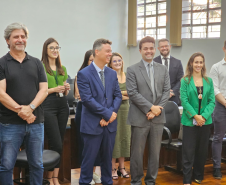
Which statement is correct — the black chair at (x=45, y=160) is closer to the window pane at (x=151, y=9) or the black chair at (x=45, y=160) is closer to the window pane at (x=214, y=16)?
the window pane at (x=214, y=16)

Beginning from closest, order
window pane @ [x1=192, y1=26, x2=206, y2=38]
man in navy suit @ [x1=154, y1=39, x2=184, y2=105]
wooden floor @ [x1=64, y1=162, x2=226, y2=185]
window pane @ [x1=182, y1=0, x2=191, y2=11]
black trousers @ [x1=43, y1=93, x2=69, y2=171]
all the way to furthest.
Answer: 1. black trousers @ [x1=43, y1=93, x2=69, y2=171]
2. wooden floor @ [x1=64, y1=162, x2=226, y2=185]
3. man in navy suit @ [x1=154, y1=39, x2=184, y2=105]
4. window pane @ [x1=192, y1=26, x2=206, y2=38]
5. window pane @ [x1=182, y1=0, x2=191, y2=11]

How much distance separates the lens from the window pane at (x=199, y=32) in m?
9.10

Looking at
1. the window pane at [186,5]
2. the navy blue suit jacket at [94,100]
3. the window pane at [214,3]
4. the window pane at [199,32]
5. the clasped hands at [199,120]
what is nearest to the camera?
the navy blue suit jacket at [94,100]

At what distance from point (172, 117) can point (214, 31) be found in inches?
216

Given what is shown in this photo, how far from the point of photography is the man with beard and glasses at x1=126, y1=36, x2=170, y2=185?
3.37 m

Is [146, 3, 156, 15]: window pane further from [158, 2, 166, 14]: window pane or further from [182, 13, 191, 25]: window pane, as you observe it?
[182, 13, 191, 25]: window pane

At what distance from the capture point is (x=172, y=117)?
4105 mm

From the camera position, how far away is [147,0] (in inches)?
422

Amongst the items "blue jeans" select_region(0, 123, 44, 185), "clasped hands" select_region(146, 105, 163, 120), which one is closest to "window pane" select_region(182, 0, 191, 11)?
"clasped hands" select_region(146, 105, 163, 120)

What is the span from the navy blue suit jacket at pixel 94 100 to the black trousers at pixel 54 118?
343 millimetres

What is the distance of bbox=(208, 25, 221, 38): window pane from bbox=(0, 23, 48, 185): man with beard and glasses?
710cm

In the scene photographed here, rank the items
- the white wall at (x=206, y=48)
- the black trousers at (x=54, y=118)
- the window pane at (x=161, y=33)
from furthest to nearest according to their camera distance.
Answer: the window pane at (x=161, y=33) < the white wall at (x=206, y=48) < the black trousers at (x=54, y=118)

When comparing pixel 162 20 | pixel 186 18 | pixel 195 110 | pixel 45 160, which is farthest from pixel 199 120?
pixel 162 20

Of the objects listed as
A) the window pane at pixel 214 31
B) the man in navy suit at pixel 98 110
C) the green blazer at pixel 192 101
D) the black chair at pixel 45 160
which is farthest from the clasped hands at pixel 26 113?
the window pane at pixel 214 31
